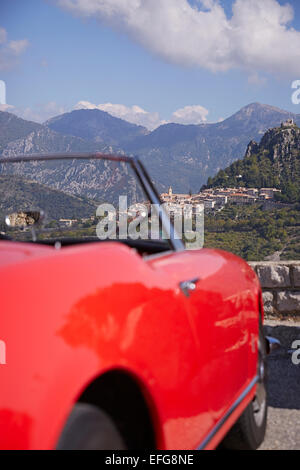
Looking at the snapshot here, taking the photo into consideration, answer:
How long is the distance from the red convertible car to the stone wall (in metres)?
3.22

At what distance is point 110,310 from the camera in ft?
4.78

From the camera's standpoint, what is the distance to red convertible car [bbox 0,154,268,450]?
1.22 metres

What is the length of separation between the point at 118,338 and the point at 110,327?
42mm

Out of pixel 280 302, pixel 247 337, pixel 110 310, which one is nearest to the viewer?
pixel 110 310

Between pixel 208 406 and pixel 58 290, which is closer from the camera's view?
pixel 58 290

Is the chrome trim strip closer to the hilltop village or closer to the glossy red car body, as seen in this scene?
the glossy red car body

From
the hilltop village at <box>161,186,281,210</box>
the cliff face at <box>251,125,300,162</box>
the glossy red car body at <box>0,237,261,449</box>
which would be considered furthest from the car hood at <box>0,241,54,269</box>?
the cliff face at <box>251,125,300,162</box>

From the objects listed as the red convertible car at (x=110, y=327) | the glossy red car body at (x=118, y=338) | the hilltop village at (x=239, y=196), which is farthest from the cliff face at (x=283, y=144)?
the glossy red car body at (x=118, y=338)

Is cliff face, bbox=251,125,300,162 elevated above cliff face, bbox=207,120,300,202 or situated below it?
above

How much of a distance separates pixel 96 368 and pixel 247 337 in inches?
58.9

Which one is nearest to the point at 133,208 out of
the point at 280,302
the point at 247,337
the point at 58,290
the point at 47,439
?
the point at 247,337

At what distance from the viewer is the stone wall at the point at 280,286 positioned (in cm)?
610

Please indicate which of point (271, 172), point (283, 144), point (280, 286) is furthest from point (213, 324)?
point (283, 144)

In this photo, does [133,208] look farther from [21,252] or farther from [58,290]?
[58,290]
